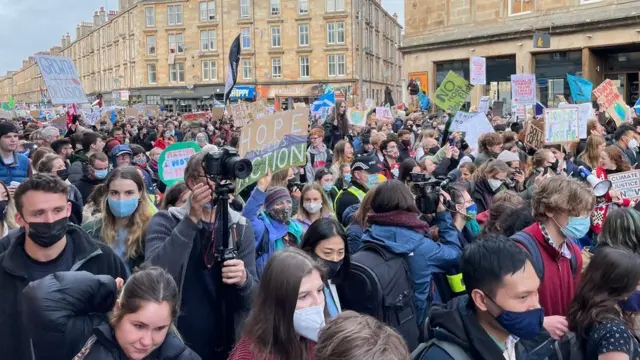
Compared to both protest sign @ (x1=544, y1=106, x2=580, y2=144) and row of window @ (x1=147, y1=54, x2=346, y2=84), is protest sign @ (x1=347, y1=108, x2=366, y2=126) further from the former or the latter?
row of window @ (x1=147, y1=54, x2=346, y2=84)

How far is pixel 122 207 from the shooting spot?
14.3ft

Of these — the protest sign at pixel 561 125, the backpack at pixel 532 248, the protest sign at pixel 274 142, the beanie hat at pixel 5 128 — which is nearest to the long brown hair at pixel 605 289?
the backpack at pixel 532 248

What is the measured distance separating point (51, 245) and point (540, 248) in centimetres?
273

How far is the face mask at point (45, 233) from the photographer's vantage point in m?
3.14

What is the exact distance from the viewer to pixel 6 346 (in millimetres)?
3133

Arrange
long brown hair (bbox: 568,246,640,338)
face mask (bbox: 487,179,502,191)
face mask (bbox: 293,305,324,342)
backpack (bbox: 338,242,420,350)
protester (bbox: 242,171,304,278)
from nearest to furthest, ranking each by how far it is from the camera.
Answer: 1. face mask (bbox: 293,305,324,342)
2. long brown hair (bbox: 568,246,640,338)
3. backpack (bbox: 338,242,420,350)
4. protester (bbox: 242,171,304,278)
5. face mask (bbox: 487,179,502,191)

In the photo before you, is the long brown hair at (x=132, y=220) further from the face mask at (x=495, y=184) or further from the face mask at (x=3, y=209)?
the face mask at (x=495, y=184)

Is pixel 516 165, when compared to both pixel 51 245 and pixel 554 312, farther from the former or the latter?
pixel 51 245

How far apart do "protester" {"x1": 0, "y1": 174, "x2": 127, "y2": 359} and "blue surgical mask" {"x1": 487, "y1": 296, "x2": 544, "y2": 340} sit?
6.36 feet

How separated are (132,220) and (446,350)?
2688 mm

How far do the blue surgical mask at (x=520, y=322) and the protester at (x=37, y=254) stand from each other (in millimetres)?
1937

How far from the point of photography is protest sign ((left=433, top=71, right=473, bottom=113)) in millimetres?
11844

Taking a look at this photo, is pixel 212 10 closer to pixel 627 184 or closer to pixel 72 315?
pixel 627 184

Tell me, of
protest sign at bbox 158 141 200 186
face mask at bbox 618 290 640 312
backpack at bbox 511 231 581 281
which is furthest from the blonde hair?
protest sign at bbox 158 141 200 186
